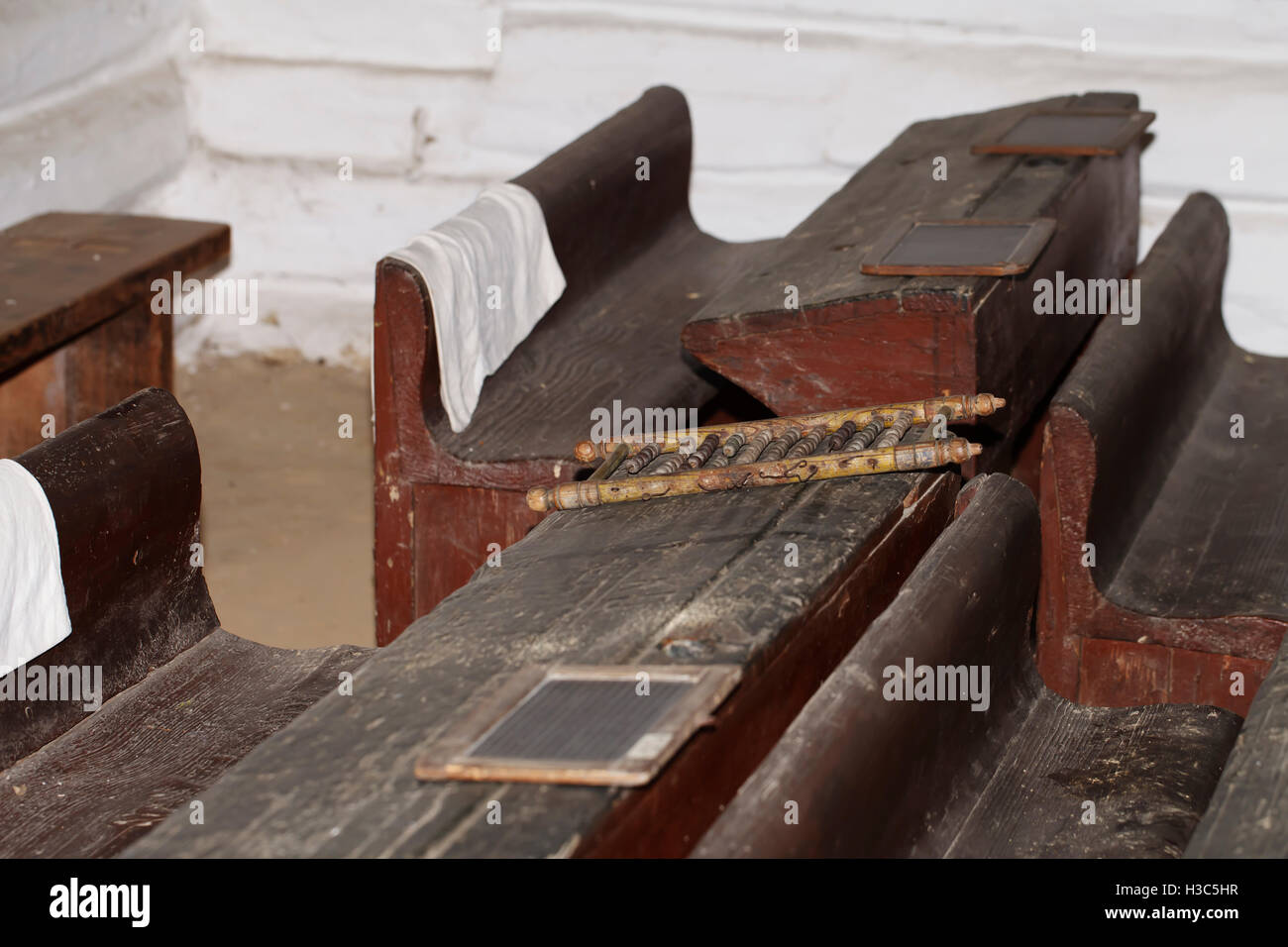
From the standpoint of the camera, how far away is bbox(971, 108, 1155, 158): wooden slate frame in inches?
162

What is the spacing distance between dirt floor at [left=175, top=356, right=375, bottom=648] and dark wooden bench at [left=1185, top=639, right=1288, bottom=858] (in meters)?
2.77

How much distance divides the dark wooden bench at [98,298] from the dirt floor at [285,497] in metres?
0.52

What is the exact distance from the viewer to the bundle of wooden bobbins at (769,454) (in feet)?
9.06

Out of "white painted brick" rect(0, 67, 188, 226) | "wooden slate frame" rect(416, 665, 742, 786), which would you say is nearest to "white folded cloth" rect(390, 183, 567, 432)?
"wooden slate frame" rect(416, 665, 742, 786)

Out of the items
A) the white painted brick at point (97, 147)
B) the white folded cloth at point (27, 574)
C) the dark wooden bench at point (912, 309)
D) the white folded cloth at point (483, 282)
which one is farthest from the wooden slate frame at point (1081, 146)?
the white painted brick at point (97, 147)

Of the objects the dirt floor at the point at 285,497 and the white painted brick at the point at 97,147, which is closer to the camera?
the dirt floor at the point at 285,497

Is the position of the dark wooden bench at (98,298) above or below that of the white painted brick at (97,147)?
below

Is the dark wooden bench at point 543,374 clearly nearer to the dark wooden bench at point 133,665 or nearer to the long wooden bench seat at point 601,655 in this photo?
the dark wooden bench at point 133,665

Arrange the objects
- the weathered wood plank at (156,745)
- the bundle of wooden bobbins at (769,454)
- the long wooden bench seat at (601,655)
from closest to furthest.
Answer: the long wooden bench seat at (601,655), the weathered wood plank at (156,745), the bundle of wooden bobbins at (769,454)

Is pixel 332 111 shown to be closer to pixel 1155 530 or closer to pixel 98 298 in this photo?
pixel 98 298

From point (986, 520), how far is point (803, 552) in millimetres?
328

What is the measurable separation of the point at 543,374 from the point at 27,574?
5.35ft

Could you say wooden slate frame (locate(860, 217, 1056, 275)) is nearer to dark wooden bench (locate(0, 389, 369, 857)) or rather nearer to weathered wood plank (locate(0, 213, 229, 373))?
dark wooden bench (locate(0, 389, 369, 857))
